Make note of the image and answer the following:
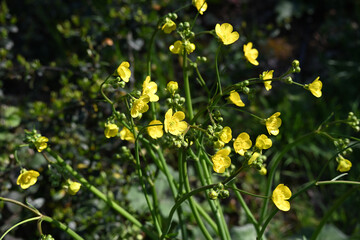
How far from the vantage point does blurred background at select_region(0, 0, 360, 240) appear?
2.11 m

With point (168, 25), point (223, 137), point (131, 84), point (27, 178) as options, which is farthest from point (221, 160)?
point (131, 84)

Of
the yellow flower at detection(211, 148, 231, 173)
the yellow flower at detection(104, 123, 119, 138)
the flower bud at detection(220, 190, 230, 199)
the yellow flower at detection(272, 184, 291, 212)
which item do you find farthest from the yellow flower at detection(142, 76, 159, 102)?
the yellow flower at detection(272, 184, 291, 212)

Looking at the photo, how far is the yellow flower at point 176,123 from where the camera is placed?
3.86ft

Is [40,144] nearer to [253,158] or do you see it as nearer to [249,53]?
[253,158]

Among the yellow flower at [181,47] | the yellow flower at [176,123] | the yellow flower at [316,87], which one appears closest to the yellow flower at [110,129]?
the yellow flower at [176,123]

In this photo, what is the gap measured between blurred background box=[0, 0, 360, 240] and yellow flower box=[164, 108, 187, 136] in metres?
0.39

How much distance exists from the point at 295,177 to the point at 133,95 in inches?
83.5

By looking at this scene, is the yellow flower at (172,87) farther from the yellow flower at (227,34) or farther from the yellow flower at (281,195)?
the yellow flower at (281,195)

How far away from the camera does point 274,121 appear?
1.34 meters

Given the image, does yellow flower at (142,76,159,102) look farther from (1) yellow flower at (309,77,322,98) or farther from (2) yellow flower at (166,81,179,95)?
(1) yellow flower at (309,77,322,98)

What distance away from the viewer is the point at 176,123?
47.8 inches

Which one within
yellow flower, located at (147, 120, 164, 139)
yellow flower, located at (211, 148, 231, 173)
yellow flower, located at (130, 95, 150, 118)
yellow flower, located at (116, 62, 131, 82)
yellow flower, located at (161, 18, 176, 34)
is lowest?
yellow flower, located at (211, 148, 231, 173)

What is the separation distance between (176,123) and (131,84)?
1554 mm

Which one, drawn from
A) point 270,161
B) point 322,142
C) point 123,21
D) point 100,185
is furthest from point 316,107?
point 100,185
